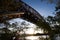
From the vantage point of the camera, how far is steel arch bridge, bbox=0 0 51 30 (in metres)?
3.10

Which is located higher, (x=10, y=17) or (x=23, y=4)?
(x=23, y=4)

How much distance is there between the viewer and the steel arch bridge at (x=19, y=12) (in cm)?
310

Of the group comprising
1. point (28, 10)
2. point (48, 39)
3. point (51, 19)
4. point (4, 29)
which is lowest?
point (48, 39)

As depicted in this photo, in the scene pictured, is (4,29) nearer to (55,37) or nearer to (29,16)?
(29,16)

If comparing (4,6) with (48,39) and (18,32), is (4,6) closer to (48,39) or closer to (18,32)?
(18,32)

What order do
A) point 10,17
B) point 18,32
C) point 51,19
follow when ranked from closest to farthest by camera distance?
point 51,19 → point 18,32 → point 10,17

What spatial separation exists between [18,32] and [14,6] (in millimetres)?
560

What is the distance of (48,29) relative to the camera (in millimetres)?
3168

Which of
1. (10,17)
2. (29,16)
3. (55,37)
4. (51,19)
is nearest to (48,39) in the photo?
(55,37)

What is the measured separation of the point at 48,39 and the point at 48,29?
0.73ft

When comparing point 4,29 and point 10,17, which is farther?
point 10,17

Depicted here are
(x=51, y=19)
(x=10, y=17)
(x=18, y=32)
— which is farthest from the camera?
(x=10, y=17)

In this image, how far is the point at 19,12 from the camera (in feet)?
11.2

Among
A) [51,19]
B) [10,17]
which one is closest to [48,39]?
[51,19]
